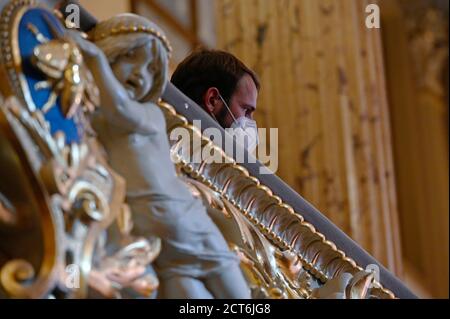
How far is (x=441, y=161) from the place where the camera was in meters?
9.12

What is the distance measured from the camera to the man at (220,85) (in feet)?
9.75

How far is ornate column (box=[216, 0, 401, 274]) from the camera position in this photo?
575 cm

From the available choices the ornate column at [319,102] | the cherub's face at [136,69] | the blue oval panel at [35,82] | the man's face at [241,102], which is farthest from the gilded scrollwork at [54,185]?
the ornate column at [319,102]

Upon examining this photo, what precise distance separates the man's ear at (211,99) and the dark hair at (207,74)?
14 millimetres

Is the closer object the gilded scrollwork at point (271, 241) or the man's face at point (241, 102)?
the gilded scrollwork at point (271, 241)

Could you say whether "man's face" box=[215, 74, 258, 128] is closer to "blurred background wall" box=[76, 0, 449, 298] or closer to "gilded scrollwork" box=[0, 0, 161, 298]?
"gilded scrollwork" box=[0, 0, 161, 298]

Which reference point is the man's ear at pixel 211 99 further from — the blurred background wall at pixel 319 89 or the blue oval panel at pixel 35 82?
the blurred background wall at pixel 319 89

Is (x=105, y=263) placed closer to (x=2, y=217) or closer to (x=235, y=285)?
(x=2, y=217)

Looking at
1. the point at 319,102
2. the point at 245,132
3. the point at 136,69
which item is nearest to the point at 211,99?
the point at 245,132

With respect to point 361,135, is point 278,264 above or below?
above

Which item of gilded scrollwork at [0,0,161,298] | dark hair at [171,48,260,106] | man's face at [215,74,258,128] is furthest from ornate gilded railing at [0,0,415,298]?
dark hair at [171,48,260,106]

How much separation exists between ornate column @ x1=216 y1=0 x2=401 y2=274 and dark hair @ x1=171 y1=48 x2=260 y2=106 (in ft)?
8.60

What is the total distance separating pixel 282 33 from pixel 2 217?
4496 mm
